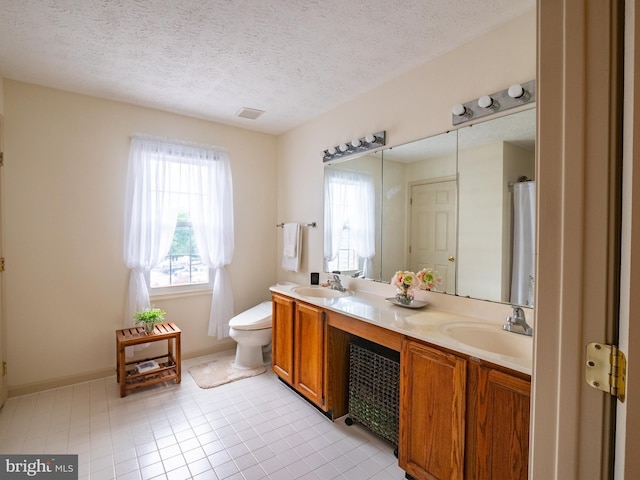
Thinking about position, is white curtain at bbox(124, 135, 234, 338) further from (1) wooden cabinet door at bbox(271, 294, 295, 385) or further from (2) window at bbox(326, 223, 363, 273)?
(2) window at bbox(326, 223, 363, 273)

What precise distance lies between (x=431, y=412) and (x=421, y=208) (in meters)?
1.30

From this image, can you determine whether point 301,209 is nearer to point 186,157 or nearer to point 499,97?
point 186,157

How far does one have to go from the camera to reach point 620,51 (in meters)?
0.61

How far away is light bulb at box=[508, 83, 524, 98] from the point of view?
1.63m

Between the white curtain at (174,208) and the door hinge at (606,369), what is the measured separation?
3.21 metres

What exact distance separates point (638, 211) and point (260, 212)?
347 cm

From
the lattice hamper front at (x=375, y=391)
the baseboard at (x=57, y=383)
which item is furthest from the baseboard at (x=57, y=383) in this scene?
the lattice hamper front at (x=375, y=391)

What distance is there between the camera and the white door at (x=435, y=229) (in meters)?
2.06

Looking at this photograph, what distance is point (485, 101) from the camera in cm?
178

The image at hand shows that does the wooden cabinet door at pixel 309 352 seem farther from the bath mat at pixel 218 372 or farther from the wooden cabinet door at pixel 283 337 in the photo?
the bath mat at pixel 218 372

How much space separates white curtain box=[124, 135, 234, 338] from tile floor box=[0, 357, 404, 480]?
2.67 ft

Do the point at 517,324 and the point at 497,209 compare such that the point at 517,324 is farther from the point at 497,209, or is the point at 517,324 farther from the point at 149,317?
the point at 149,317

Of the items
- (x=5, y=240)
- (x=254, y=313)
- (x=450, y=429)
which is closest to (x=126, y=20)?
(x=5, y=240)

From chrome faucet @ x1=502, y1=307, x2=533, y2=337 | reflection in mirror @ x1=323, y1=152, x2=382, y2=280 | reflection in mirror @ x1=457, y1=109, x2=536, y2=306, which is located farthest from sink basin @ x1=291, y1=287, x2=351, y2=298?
chrome faucet @ x1=502, y1=307, x2=533, y2=337
